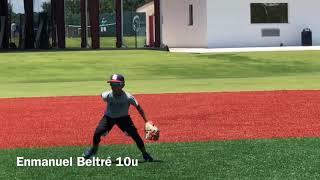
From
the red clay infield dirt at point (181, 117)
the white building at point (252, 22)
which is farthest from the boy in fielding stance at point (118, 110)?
the white building at point (252, 22)

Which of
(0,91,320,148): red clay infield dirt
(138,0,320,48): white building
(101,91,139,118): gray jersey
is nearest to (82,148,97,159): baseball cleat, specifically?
(101,91,139,118): gray jersey

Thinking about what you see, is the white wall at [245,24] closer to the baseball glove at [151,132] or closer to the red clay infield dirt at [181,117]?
the red clay infield dirt at [181,117]

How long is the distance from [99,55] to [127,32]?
19411mm

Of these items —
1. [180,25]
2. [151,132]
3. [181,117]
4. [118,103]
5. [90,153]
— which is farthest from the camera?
[180,25]

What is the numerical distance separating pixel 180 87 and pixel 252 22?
1795 centimetres

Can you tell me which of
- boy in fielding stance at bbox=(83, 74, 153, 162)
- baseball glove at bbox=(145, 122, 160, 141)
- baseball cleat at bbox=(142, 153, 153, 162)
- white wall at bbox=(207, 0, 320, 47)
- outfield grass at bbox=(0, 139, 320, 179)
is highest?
white wall at bbox=(207, 0, 320, 47)

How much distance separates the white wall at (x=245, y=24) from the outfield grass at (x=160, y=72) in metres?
6.85

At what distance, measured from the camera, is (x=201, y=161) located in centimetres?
984

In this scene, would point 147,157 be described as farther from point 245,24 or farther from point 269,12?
point 269,12

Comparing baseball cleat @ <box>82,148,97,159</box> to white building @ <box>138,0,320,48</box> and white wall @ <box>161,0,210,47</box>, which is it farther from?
white wall @ <box>161,0,210,47</box>

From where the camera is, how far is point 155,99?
62.1 ft

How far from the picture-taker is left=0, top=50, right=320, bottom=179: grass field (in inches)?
359

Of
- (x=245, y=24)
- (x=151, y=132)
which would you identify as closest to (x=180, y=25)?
(x=245, y=24)

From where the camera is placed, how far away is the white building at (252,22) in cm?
3947
